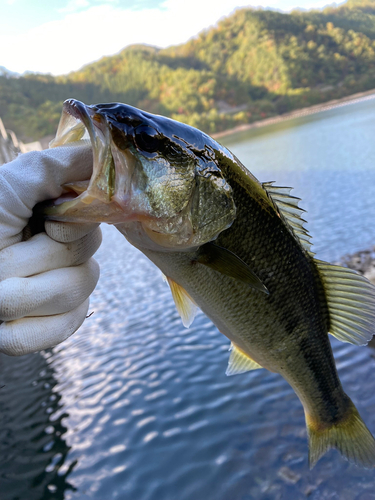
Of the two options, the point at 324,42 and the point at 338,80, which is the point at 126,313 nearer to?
the point at 338,80

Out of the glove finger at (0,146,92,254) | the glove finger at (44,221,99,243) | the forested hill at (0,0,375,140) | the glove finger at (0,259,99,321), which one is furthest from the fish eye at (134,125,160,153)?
the forested hill at (0,0,375,140)

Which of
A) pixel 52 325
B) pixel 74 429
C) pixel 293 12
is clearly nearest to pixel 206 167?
pixel 52 325

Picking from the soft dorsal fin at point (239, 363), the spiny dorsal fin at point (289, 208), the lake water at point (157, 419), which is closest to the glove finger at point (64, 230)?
the spiny dorsal fin at point (289, 208)

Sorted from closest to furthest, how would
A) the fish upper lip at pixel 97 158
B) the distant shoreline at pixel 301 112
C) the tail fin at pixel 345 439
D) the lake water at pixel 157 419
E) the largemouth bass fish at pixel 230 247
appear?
the fish upper lip at pixel 97 158, the largemouth bass fish at pixel 230 247, the tail fin at pixel 345 439, the lake water at pixel 157 419, the distant shoreline at pixel 301 112

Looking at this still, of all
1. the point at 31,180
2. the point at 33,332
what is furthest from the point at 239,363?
the point at 31,180

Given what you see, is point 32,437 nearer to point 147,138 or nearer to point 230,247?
point 230,247

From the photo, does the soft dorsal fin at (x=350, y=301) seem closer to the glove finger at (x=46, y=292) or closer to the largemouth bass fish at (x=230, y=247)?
the largemouth bass fish at (x=230, y=247)

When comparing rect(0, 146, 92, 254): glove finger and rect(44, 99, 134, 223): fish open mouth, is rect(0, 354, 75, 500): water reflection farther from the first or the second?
rect(44, 99, 134, 223): fish open mouth
